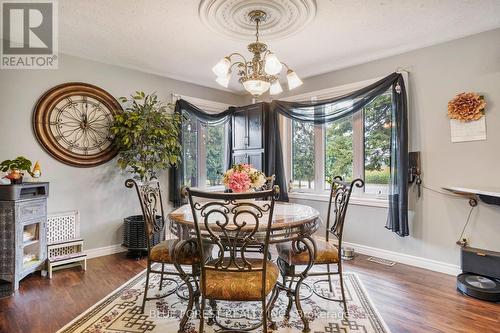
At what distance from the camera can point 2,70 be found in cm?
→ 300

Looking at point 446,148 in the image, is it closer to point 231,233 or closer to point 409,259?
point 409,259

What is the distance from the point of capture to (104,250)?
3.64 meters

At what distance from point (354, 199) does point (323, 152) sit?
0.80 m

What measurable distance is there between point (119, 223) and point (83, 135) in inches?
48.7

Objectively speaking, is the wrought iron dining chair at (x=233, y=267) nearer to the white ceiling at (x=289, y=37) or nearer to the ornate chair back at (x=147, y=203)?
the ornate chair back at (x=147, y=203)

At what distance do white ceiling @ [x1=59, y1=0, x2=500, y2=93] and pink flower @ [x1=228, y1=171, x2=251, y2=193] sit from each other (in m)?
1.47

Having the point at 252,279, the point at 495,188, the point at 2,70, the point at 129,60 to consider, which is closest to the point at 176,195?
the point at 129,60

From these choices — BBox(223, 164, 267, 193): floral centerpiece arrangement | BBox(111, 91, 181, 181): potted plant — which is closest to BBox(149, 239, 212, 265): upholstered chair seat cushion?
BBox(223, 164, 267, 193): floral centerpiece arrangement

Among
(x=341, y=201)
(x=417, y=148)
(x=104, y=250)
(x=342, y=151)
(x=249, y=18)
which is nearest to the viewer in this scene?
(x=341, y=201)

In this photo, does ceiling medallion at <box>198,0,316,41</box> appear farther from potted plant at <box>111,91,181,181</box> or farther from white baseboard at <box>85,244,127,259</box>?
white baseboard at <box>85,244,127,259</box>

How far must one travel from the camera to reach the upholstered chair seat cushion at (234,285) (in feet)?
5.36

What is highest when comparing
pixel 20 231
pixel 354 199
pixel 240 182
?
pixel 240 182

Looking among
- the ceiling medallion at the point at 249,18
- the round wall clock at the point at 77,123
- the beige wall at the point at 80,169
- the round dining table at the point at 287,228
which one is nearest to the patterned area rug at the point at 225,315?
the round dining table at the point at 287,228

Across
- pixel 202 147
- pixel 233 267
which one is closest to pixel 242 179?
pixel 233 267
